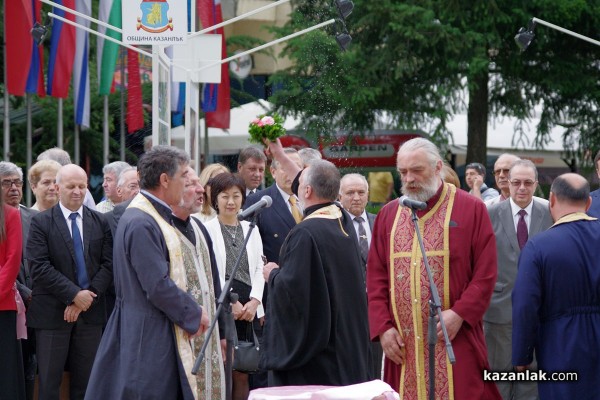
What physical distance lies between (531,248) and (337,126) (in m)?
19.1

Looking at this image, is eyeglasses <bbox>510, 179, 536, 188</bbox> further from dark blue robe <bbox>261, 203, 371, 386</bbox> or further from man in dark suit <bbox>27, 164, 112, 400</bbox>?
man in dark suit <bbox>27, 164, 112, 400</bbox>

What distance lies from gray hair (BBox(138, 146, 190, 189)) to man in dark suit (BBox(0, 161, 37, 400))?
2.96 metres

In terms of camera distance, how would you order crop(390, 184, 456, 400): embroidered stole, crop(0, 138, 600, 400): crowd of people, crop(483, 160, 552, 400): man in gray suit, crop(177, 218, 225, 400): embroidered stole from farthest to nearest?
crop(483, 160, 552, 400): man in gray suit
crop(390, 184, 456, 400): embroidered stole
crop(177, 218, 225, 400): embroidered stole
crop(0, 138, 600, 400): crowd of people

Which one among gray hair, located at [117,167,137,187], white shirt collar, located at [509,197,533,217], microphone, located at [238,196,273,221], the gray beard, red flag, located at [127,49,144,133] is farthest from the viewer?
red flag, located at [127,49,144,133]

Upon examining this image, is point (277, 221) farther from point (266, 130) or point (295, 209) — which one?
point (266, 130)

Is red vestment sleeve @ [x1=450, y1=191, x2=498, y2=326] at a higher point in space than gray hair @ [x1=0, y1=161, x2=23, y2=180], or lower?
lower

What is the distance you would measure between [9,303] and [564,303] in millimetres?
4437

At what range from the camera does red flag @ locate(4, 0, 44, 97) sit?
59.3 ft

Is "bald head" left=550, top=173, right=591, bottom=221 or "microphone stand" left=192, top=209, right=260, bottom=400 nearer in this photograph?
"microphone stand" left=192, top=209, right=260, bottom=400

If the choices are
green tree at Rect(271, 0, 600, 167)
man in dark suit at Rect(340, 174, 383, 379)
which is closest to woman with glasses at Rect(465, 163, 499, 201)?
man in dark suit at Rect(340, 174, 383, 379)

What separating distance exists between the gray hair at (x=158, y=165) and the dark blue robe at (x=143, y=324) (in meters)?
0.24

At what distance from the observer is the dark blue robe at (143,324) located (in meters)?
7.13

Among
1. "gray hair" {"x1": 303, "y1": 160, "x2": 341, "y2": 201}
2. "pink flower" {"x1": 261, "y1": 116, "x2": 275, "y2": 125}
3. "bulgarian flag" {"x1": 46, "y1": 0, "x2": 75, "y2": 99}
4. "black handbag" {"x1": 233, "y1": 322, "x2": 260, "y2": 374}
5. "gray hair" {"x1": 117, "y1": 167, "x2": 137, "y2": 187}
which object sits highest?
"bulgarian flag" {"x1": 46, "y1": 0, "x2": 75, "y2": 99}

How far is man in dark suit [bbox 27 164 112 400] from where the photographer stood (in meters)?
9.86
